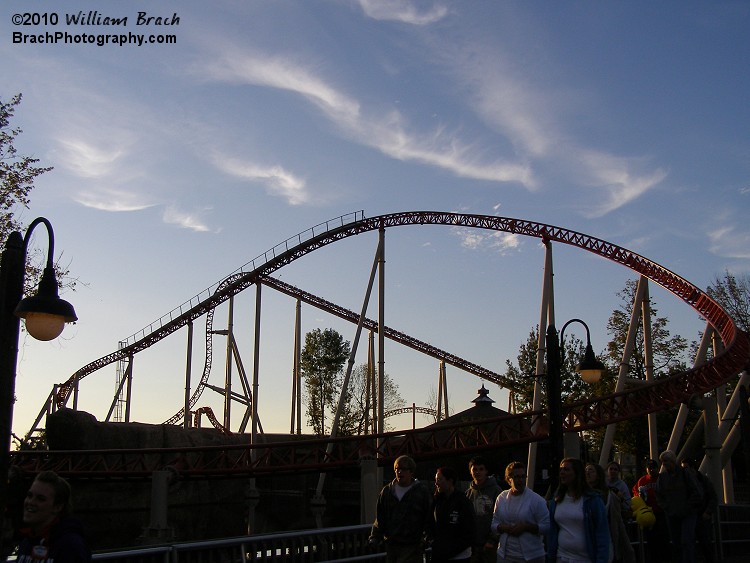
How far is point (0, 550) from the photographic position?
466 centimetres

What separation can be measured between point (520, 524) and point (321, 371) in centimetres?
4942

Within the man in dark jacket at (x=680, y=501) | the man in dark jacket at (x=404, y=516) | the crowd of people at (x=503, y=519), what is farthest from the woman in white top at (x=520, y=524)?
the man in dark jacket at (x=680, y=501)

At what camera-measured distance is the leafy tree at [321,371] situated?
54.8 meters

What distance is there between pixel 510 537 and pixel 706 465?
16880mm

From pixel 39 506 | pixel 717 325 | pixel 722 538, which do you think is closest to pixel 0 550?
pixel 39 506

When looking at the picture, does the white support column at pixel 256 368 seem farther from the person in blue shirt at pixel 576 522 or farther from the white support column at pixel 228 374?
the person in blue shirt at pixel 576 522

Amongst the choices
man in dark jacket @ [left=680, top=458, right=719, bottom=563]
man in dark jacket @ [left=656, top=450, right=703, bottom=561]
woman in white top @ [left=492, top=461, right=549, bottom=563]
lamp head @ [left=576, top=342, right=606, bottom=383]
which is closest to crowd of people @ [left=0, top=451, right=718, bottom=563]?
woman in white top @ [left=492, top=461, right=549, bottom=563]

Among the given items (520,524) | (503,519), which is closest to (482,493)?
(503,519)

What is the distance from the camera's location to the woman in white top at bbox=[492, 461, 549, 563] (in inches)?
241

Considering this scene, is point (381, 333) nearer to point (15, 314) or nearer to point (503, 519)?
point (503, 519)

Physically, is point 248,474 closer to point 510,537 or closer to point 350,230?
point 350,230

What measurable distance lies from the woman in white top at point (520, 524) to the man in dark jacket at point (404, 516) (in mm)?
607

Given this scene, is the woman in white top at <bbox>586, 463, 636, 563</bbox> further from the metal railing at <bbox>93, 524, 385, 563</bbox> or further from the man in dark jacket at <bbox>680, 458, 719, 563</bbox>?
the man in dark jacket at <bbox>680, 458, 719, 563</bbox>

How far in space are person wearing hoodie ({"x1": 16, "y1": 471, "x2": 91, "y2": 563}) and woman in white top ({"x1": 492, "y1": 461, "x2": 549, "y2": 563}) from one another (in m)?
3.53
